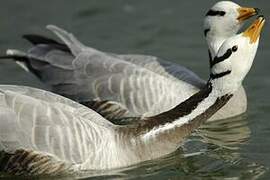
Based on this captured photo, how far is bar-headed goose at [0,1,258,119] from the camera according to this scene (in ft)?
36.3

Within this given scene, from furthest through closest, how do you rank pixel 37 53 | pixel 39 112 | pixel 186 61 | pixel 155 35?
1. pixel 155 35
2. pixel 186 61
3. pixel 37 53
4. pixel 39 112

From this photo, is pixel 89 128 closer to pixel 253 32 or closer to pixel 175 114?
pixel 175 114

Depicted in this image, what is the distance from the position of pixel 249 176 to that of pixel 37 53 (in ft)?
13.5

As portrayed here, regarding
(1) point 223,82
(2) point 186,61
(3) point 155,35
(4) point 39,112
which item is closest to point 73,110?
(4) point 39,112

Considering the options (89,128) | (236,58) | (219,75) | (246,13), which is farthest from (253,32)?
(246,13)

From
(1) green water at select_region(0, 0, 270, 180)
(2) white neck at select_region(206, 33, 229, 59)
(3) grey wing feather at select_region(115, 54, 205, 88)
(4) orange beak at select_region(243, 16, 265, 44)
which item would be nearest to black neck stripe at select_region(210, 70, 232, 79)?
(4) orange beak at select_region(243, 16, 265, 44)

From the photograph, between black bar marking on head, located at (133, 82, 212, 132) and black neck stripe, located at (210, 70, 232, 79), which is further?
black bar marking on head, located at (133, 82, 212, 132)

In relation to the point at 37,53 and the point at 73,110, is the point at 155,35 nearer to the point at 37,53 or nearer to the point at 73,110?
the point at 37,53

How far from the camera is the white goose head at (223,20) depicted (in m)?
11.2

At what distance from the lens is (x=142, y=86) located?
36.4 ft

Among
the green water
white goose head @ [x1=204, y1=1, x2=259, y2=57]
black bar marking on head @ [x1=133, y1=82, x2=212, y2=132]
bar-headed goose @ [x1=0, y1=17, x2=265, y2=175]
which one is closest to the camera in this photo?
bar-headed goose @ [x1=0, y1=17, x2=265, y2=175]

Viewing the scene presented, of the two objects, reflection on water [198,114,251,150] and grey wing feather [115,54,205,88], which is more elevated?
grey wing feather [115,54,205,88]

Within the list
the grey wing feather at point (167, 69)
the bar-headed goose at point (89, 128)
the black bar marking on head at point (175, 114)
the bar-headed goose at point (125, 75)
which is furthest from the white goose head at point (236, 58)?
the grey wing feather at point (167, 69)

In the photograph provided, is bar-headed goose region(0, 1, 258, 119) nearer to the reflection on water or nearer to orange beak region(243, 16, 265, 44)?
the reflection on water
